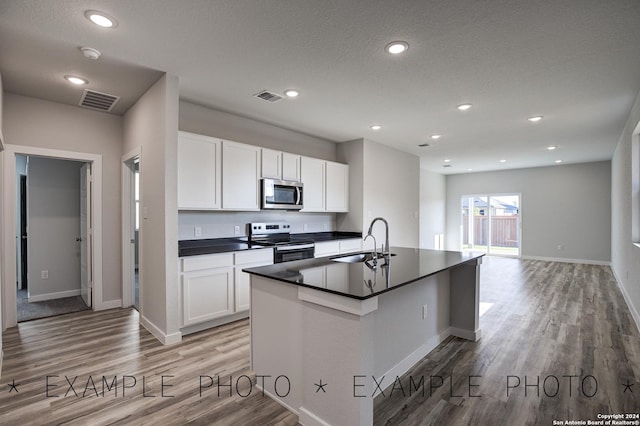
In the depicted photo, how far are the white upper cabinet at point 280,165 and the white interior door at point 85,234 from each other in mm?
2230

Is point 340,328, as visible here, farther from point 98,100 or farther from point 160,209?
point 98,100

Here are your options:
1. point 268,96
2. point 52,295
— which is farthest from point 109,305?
point 268,96

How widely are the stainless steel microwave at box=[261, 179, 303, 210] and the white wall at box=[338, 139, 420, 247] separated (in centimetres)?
127

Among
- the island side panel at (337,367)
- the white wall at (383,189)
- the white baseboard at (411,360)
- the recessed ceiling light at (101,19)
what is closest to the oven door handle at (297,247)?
the white wall at (383,189)

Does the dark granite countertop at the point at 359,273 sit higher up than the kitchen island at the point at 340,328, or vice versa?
the dark granite countertop at the point at 359,273

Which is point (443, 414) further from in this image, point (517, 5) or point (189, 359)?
point (517, 5)

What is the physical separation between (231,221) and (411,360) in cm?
283

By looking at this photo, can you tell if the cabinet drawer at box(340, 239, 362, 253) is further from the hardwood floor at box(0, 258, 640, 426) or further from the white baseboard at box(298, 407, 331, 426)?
the white baseboard at box(298, 407, 331, 426)

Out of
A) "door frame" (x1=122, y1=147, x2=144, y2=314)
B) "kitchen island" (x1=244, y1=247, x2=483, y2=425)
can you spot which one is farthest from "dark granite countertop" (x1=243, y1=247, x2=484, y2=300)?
"door frame" (x1=122, y1=147, x2=144, y2=314)

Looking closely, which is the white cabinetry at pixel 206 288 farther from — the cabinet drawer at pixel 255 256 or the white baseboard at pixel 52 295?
the white baseboard at pixel 52 295

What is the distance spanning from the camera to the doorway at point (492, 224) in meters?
9.25

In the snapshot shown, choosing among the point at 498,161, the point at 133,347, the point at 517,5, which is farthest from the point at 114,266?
the point at 498,161

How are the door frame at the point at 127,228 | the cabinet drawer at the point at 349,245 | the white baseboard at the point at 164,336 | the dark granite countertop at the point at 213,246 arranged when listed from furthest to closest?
the cabinet drawer at the point at 349,245 → the door frame at the point at 127,228 → the dark granite countertop at the point at 213,246 → the white baseboard at the point at 164,336

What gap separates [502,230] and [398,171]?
5.01 metres
